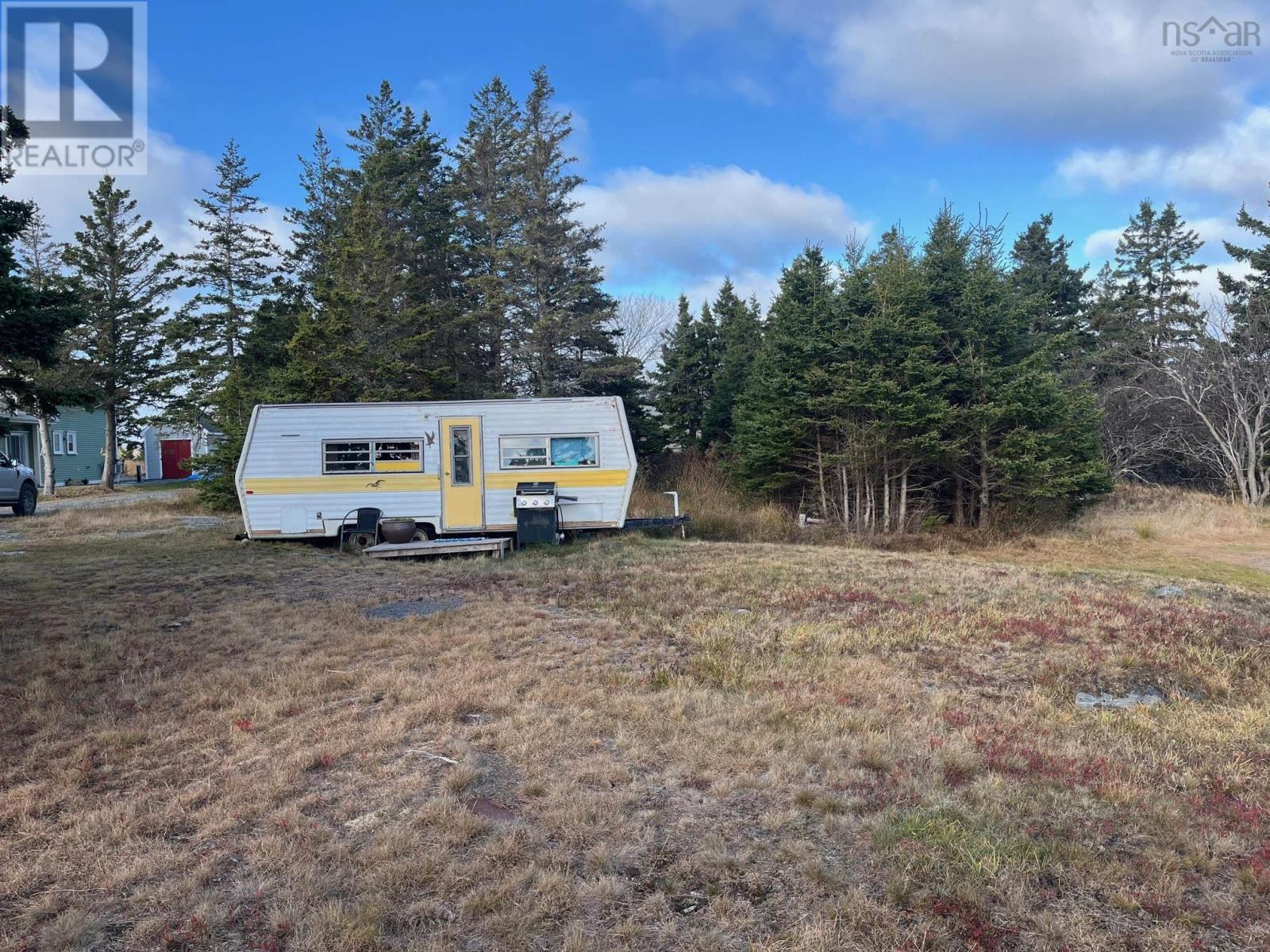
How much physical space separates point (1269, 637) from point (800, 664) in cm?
435

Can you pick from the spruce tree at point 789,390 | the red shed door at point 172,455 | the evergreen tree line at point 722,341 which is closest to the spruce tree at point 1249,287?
the evergreen tree line at point 722,341

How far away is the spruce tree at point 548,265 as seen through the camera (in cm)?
2156

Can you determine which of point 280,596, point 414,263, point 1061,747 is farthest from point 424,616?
point 414,263

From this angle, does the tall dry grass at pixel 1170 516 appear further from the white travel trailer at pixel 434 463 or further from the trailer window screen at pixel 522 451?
the trailer window screen at pixel 522 451

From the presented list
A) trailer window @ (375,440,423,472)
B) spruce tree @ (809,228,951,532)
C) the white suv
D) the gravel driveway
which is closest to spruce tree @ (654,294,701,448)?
spruce tree @ (809,228,951,532)

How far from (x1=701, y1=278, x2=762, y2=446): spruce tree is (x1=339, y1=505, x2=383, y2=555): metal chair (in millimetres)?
13488

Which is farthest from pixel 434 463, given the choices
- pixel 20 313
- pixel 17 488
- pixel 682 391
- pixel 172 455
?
pixel 172 455

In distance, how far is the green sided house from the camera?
97.8 feet

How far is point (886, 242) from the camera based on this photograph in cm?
1814

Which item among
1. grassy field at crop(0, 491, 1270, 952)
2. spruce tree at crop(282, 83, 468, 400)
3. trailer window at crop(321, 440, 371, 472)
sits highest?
spruce tree at crop(282, 83, 468, 400)

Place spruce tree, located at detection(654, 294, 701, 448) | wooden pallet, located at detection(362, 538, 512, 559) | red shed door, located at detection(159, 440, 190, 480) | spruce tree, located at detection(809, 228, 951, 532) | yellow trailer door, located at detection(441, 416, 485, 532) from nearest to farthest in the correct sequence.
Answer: wooden pallet, located at detection(362, 538, 512, 559) → yellow trailer door, located at detection(441, 416, 485, 532) → spruce tree, located at detection(809, 228, 951, 532) → spruce tree, located at detection(654, 294, 701, 448) → red shed door, located at detection(159, 440, 190, 480)

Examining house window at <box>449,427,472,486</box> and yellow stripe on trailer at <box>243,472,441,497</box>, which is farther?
house window at <box>449,427,472,486</box>

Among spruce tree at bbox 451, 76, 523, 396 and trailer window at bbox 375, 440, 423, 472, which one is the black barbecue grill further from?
spruce tree at bbox 451, 76, 523, 396

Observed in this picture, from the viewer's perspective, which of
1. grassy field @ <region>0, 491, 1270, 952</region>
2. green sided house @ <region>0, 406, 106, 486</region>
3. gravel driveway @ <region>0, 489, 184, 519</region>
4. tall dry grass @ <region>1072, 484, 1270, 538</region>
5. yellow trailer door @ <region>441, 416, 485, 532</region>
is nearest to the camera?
grassy field @ <region>0, 491, 1270, 952</region>
